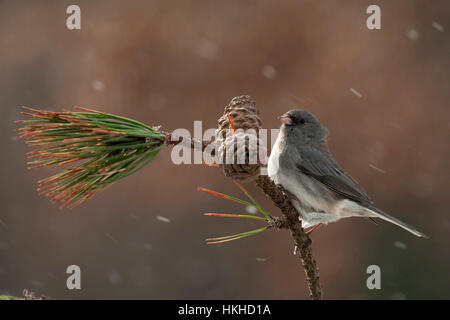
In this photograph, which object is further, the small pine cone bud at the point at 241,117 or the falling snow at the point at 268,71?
the falling snow at the point at 268,71

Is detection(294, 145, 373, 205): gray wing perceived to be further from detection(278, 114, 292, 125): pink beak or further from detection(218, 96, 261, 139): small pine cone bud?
detection(218, 96, 261, 139): small pine cone bud

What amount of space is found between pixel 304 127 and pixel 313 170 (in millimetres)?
152

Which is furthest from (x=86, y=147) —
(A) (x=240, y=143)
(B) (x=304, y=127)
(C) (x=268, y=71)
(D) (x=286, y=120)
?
(C) (x=268, y=71)

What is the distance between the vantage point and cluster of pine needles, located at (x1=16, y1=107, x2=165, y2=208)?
927mm

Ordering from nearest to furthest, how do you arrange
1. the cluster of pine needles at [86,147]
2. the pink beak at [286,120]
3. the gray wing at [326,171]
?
1. the cluster of pine needles at [86,147]
2. the pink beak at [286,120]
3. the gray wing at [326,171]

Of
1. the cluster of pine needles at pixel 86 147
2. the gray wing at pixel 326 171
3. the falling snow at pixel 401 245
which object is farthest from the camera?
the falling snow at pixel 401 245

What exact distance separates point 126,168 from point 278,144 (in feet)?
2.68

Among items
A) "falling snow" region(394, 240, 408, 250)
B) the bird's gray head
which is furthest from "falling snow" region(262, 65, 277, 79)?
the bird's gray head

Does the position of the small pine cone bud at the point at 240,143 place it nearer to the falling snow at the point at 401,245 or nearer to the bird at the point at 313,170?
the bird at the point at 313,170

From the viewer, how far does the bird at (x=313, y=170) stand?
1.48m

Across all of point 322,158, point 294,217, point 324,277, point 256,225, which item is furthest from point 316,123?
point 324,277

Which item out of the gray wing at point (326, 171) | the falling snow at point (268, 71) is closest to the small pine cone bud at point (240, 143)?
the gray wing at point (326, 171)

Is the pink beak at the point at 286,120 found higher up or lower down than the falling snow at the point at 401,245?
lower down

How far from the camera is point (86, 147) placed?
0.95 meters
